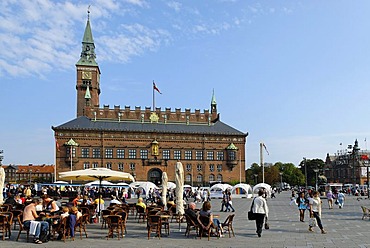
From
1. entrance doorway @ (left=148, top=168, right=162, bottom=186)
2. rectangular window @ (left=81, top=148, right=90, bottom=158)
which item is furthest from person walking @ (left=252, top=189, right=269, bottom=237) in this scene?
entrance doorway @ (left=148, top=168, right=162, bottom=186)

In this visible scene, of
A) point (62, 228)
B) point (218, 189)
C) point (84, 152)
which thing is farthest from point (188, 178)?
point (62, 228)

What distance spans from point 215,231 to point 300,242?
2550 mm

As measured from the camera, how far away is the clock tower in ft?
291

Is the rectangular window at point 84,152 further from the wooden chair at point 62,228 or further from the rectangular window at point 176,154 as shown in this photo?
the wooden chair at point 62,228

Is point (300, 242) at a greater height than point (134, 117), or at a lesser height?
lesser

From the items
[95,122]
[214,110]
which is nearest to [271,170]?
[214,110]

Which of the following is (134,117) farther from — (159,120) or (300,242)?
(300,242)

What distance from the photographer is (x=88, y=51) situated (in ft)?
310

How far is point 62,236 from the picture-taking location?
12.2 m

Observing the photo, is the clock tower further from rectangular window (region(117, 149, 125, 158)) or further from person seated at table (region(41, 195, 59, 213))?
person seated at table (region(41, 195, 59, 213))

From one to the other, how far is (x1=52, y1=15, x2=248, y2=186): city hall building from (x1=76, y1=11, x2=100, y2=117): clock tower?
13.0 ft

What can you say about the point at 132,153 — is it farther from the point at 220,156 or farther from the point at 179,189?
the point at 179,189

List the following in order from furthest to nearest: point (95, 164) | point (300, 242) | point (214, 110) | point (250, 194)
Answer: point (214, 110)
point (95, 164)
point (250, 194)
point (300, 242)

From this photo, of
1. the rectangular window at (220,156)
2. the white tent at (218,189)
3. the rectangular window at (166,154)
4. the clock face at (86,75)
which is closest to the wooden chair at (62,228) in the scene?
the white tent at (218,189)
